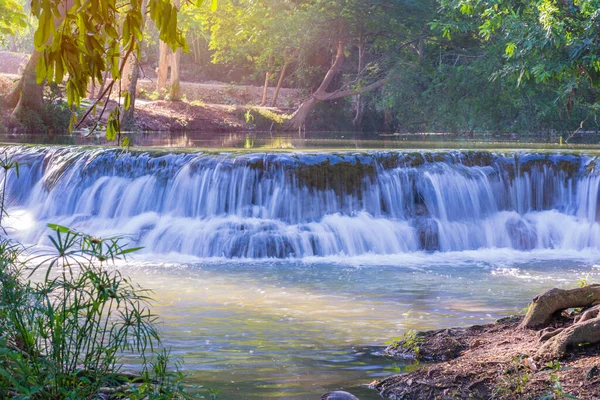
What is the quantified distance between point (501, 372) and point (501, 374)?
3 centimetres

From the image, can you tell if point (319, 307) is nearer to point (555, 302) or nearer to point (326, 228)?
point (555, 302)

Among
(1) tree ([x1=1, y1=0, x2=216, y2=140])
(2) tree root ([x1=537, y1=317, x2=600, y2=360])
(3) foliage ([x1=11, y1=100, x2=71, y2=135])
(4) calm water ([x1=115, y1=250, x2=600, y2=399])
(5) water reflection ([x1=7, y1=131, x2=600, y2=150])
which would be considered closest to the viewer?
(1) tree ([x1=1, y1=0, x2=216, y2=140])

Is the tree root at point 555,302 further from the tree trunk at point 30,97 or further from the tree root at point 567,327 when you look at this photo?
the tree trunk at point 30,97

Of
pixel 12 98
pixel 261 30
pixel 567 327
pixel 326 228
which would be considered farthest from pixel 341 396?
pixel 261 30

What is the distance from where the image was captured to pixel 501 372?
17.4ft

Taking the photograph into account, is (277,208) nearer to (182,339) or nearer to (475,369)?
(182,339)

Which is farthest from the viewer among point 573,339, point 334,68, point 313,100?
point 313,100

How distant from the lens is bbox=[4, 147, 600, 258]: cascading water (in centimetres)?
1359

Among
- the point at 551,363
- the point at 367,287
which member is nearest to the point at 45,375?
the point at 551,363

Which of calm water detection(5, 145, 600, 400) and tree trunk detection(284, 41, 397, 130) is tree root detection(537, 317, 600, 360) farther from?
tree trunk detection(284, 41, 397, 130)

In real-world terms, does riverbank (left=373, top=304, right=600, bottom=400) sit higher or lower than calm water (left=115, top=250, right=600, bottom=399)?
higher

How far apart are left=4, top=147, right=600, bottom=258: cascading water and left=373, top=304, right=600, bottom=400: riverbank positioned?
22.6 ft

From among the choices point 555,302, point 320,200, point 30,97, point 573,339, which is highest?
point 30,97

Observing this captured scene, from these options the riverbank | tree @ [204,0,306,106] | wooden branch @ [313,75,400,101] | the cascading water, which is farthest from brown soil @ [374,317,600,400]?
tree @ [204,0,306,106]
